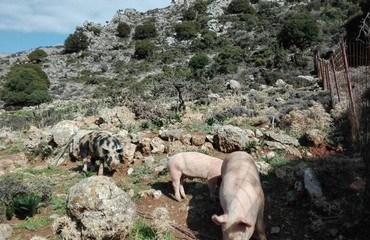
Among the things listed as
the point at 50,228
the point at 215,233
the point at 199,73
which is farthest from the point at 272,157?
the point at 199,73

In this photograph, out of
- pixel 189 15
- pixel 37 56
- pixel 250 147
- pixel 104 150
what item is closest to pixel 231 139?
pixel 250 147

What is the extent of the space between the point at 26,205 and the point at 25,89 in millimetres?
30399

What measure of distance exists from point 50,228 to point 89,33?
5142 cm

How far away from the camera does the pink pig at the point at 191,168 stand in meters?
6.44

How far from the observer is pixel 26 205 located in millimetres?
6473

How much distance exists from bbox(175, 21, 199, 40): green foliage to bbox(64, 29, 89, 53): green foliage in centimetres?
1258

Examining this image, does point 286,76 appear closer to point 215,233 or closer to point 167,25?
point 215,233

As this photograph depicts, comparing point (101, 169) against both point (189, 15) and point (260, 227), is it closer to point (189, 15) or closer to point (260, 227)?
point (260, 227)

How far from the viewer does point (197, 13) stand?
58.1 metres

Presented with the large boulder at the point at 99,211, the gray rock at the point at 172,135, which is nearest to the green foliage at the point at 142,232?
the large boulder at the point at 99,211

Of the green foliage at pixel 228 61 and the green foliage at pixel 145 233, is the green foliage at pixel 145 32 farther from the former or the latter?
the green foliage at pixel 145 233

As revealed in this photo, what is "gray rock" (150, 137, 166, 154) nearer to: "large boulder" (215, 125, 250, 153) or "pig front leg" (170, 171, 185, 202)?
"large boulder" (215, 125, 250, 153)

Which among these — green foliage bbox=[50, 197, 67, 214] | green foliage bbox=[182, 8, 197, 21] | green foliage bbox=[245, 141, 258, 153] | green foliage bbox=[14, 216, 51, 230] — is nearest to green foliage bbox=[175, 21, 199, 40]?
green foliage bbox=[182, 8, 197, 21]

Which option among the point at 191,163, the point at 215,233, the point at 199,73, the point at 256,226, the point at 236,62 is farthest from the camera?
the point at 236,62
